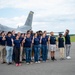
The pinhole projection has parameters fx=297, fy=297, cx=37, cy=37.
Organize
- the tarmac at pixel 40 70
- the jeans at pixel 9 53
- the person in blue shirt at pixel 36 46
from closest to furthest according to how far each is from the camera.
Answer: the tarmac at pixel 40 70
the jeans at pixel 9 53
the person in blue shirt at pixel 36 46

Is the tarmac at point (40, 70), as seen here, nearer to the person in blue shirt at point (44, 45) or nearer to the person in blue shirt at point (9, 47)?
the person in blue shirt at point (9, 47)

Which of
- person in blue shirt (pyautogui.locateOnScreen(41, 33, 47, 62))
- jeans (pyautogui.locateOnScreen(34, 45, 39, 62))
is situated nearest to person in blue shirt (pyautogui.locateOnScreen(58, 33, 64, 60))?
person in blue shirt (pyautogui.locateOnScreen(41, 33, 47, 62))

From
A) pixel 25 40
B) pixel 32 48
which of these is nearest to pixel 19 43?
pixel 25 40

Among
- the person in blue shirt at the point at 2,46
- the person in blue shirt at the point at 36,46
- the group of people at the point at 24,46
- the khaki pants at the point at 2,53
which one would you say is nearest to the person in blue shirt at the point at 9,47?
the group of people at the point at 24,46

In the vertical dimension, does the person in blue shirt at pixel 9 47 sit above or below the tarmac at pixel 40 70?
above

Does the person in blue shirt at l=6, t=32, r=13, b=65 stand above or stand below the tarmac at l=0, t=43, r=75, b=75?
above

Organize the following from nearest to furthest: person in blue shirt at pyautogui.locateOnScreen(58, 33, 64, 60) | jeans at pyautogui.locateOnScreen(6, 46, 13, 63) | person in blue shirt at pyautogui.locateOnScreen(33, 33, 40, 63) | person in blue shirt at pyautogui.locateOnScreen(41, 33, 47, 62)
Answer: jeans at pyautogui.locateOnScreen(6, 46, 13, 63), person in blue shirt at pyautogui.locateOnScreen(33, 33, 40, 63), person in blue shirt at pyautogui.locateOnScreen(41, 33, 47, 62), person in blue shirt at pyautogui.locateOnScreen(58, 33, 64, 60)

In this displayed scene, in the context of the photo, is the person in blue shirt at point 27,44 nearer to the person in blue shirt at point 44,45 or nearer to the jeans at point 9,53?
the jeans at point 9,53

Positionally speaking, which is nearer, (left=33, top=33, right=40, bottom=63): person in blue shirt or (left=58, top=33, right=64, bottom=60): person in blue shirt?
(left=33, top=33, right=40, bottom=63): person in blue shirt

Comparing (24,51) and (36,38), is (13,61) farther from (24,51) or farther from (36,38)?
(36,38)

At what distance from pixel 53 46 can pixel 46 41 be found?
0.98 metres

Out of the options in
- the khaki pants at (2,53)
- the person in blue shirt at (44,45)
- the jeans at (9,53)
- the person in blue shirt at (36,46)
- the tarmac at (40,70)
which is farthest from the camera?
the person in blue shirt at (44,45)

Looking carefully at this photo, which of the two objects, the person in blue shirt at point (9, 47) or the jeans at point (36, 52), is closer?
the person in blue shirt at point (9, 47)

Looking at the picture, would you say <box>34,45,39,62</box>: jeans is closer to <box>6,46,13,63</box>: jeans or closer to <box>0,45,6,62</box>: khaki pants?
<box>6,46,13,63</box>: jeans
